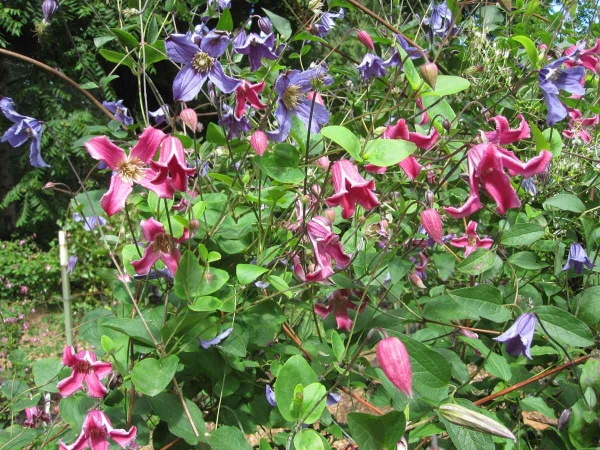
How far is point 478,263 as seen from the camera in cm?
76

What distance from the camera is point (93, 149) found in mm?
613

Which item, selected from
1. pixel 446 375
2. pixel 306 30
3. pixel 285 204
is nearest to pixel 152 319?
pixel 285 204

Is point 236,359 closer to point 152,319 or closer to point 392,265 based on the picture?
point 152,319

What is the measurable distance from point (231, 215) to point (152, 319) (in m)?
0.23

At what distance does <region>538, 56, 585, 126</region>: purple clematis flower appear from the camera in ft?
2.36

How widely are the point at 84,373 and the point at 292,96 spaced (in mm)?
468

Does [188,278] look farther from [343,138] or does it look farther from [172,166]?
[343,138]

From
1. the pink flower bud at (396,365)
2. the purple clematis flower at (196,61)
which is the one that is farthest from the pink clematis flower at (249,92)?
the pink flower bud at (396,365)

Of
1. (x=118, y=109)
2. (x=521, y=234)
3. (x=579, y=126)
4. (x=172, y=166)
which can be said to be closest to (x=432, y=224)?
(x=521, y=234)

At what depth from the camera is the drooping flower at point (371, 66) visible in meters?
0.96

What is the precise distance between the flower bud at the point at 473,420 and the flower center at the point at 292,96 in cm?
45

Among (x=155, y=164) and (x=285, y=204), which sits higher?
(x=155, y=164)

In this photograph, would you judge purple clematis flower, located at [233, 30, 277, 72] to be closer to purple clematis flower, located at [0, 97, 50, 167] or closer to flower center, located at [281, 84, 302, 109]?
flower center, located at [281, 84, 302, 109]

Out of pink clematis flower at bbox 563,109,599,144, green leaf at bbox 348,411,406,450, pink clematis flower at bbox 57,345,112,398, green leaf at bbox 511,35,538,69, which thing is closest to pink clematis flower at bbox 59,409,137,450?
pink clematis flower at bbox 57,345,112,398
